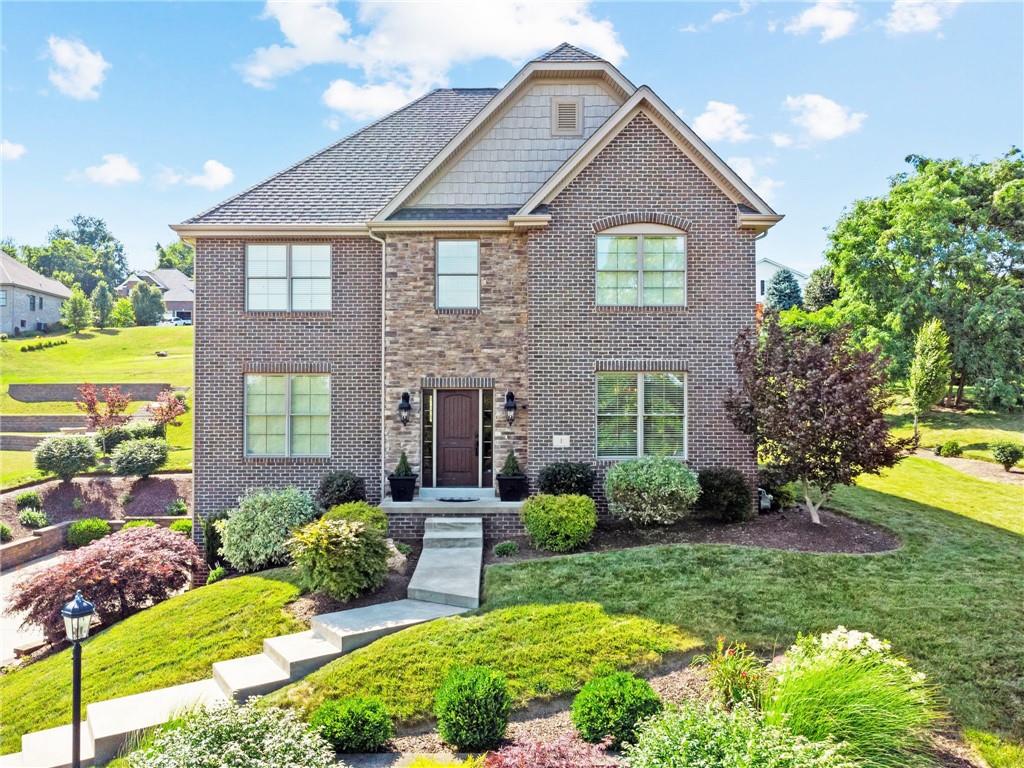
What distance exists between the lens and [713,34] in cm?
1201

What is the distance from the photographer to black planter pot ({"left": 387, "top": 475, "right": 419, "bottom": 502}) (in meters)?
12.0

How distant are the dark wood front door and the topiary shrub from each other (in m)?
4.91

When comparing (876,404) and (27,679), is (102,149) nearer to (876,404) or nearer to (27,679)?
(27,679)

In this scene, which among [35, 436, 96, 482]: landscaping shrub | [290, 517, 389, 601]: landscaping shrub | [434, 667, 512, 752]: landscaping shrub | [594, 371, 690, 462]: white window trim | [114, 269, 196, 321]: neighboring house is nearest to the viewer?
[434, 667, 512, 752]: landscaping shrub

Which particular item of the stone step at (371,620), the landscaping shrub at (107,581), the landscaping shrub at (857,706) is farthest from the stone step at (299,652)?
the landscaping shrub at (857,706)

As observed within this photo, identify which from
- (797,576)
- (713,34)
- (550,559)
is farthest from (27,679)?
(713,34)

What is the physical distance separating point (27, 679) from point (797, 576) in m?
11.5

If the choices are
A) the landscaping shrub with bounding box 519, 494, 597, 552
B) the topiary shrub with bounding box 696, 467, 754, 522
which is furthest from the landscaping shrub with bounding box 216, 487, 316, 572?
the topiary shrub with bounding box 696, 467, 754, 522

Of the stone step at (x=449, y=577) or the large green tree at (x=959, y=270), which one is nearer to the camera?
the stone step at (x=449, y=577)

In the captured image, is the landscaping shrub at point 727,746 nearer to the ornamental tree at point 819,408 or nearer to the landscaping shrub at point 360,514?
the ornamental tree at point 819,408

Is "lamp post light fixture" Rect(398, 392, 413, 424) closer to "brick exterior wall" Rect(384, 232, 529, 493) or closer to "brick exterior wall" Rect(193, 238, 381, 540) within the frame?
"brick exterior wall" Rect(384, 232, 529, 493)

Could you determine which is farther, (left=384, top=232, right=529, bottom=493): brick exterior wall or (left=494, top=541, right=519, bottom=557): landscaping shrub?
(left=384, top=232, right=529, bottom=493): brick exterior wall

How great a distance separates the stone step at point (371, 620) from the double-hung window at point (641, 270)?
7166mm

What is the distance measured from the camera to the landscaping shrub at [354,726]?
5.49 m
